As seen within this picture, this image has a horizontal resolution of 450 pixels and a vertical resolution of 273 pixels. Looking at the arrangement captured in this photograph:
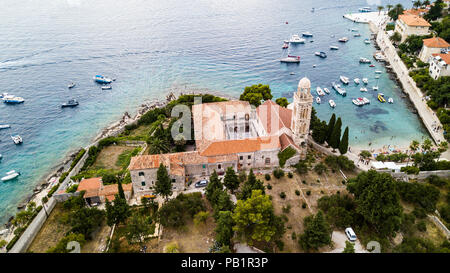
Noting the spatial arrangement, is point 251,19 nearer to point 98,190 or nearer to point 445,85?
point 445,85

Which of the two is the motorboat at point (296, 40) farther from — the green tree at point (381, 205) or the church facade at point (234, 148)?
the green tree at point (381, 205)

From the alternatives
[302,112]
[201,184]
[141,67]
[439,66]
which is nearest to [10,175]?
[201,184]

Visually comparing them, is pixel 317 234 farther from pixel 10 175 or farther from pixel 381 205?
pixel 10 175

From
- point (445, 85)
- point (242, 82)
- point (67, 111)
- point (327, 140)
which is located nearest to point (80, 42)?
point (67, 111)

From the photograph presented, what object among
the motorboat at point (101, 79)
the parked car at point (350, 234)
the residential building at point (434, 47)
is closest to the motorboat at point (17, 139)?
the motorboat at point (101, 79)


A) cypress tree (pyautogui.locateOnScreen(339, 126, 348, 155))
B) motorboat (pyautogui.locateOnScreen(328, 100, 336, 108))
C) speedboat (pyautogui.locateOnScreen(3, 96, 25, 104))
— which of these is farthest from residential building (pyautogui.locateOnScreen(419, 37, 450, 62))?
speedboat (pyautogui.locateOnScreen(3, 96, 25, 104))

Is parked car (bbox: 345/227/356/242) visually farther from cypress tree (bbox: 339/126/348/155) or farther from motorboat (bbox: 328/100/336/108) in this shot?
motorboat (bbox: 328/100/336/108)
